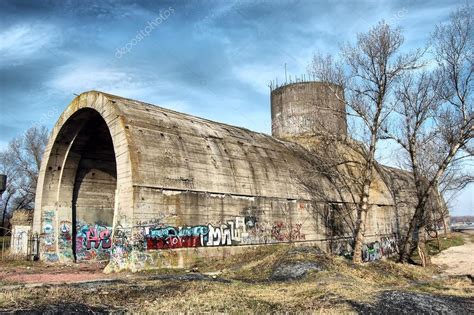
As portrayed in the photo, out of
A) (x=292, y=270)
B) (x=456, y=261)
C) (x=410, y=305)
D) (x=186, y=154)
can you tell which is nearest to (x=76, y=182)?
(x=186, y=154)

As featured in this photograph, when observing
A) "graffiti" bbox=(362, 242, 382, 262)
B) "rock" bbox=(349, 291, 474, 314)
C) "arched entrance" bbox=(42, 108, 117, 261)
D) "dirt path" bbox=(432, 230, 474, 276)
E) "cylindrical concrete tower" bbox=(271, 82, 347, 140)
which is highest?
"cylindrical concrete tower" bbox=(271, 82, 347, 140)

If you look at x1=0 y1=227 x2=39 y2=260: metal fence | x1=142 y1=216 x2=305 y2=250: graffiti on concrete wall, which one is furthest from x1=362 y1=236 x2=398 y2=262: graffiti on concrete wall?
x1=0 y1=227 x2=39 y2=260: metal fence

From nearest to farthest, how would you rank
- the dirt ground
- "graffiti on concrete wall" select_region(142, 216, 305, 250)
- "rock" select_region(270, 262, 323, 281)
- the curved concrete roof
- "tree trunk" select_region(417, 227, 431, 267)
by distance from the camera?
the dirt ground, "rock" select_region(270, 262, 323, 281), "graffiti on concrete wall" select_region(142, 216, 305, 250), the curved concrete roof, "tree trunk" select_region(417, 227, 431, 267)

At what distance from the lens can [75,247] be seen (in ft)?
66.4

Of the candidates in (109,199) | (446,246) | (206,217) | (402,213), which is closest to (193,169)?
(206,217)

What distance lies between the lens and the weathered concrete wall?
15.7 m

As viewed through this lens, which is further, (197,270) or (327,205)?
(327,205)

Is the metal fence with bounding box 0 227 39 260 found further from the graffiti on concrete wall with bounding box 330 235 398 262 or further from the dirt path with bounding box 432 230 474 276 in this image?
the dirt path with bounding box 432 230 474 276

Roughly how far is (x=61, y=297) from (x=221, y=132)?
15003mm

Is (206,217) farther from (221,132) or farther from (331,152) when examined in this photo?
(331,152)

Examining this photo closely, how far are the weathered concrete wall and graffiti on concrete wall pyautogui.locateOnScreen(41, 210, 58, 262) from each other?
1.7 inches

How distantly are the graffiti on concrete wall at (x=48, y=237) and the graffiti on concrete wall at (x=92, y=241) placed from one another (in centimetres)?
117

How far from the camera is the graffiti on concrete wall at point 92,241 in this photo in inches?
806

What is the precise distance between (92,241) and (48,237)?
85.6 inches
